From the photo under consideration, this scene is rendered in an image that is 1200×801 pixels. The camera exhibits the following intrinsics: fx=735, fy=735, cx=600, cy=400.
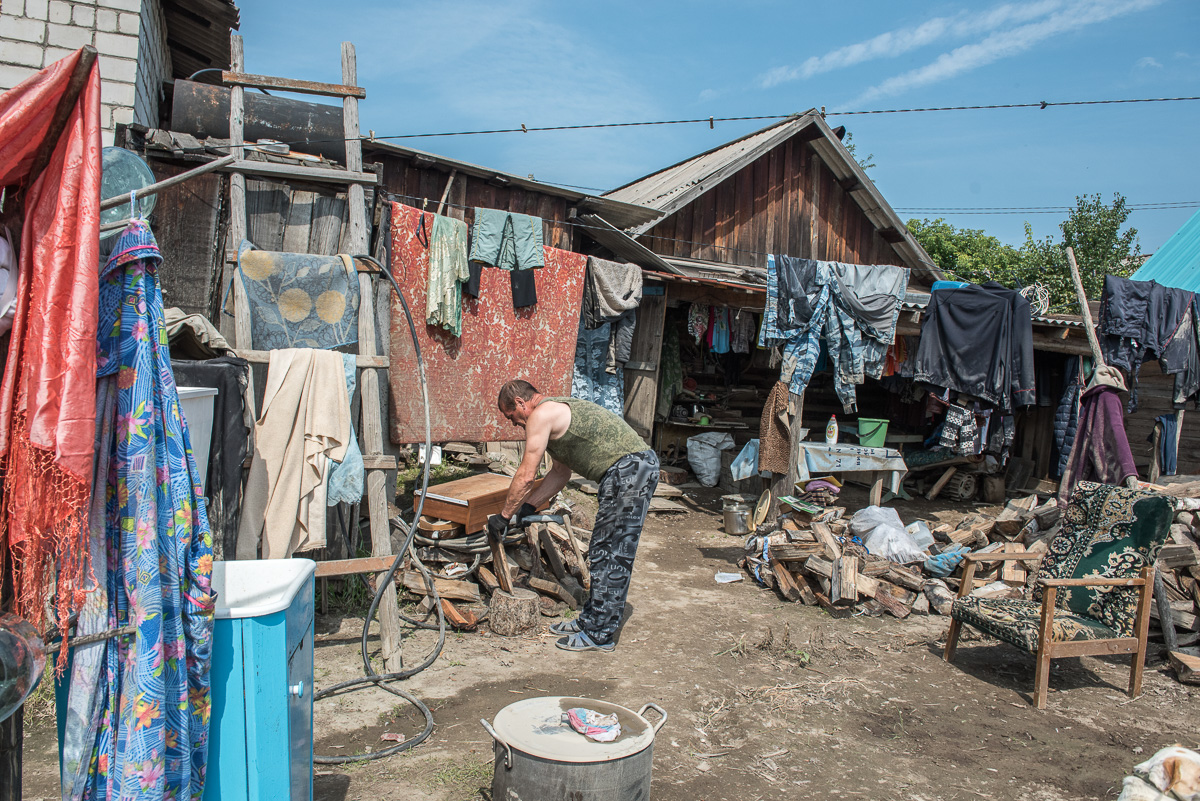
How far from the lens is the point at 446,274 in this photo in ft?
21.1

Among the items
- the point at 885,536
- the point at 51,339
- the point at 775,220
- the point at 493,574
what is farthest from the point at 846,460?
the point at 51,339

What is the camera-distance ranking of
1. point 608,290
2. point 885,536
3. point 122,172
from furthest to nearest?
point 608,290
point 885,536
point 122,172

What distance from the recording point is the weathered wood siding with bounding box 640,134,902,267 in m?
11.4

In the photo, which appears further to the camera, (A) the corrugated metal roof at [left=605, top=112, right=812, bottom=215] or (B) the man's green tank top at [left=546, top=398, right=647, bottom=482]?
(A) the corrugated metal roof at [left=605, top=112, right=812, bottom=215]

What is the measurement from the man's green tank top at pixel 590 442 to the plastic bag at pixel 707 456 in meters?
6.66

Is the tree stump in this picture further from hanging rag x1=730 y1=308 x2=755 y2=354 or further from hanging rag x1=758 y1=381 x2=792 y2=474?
hanging rag x1=730 y1=308 x2=755 y2=354

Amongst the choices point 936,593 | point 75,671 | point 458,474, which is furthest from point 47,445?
point 458,474

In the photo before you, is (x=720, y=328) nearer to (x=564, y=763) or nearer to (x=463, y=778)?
(x=463, y=778)

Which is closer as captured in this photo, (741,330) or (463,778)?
(463,778)

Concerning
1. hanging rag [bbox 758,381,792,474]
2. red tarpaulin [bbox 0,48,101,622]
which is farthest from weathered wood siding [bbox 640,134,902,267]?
red tarpaulin [bbox 0,48,101,622]

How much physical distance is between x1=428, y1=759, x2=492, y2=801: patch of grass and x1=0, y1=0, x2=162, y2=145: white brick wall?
5390mm

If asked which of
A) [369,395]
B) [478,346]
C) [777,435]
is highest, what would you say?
[478,346]

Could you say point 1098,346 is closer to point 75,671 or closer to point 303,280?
point 303,280

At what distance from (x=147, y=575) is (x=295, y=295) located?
320 centimetres
